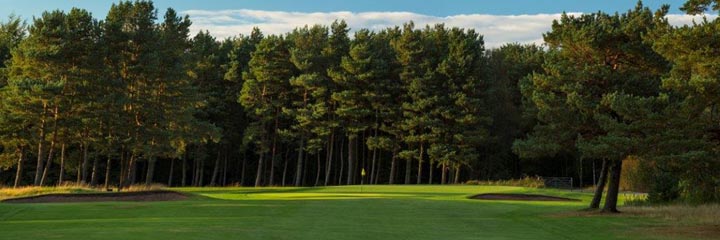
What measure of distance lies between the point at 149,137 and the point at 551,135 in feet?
97.4

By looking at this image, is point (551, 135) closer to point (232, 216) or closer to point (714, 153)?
point (714, 153)

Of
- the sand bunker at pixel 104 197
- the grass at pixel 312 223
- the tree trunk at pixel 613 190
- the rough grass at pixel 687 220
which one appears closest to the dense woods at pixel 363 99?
the tree trunk at pixel 613 190

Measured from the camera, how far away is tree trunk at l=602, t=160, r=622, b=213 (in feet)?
86.5

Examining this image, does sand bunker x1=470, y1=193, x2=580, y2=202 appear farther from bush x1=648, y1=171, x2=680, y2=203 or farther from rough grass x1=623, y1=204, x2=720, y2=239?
rough grass x1=623, y1=204, x2=720, y2=239

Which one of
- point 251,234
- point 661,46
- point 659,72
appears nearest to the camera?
point 251,234

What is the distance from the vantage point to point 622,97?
1945cm

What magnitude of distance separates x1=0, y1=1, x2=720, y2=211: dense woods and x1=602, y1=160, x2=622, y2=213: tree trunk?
0.18ft

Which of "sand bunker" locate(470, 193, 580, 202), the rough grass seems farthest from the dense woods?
"sand bunker" locate(470, 193, 580, 202)

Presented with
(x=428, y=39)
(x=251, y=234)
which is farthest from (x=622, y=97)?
(x=428, y=39)

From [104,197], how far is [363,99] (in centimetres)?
3643

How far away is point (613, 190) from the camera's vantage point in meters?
26.6

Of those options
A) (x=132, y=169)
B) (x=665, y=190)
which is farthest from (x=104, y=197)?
(x=665, y=190)

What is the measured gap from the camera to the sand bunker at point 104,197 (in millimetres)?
32281

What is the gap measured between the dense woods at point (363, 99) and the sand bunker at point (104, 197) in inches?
371
